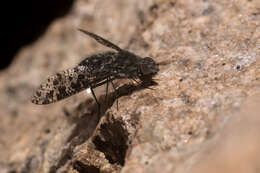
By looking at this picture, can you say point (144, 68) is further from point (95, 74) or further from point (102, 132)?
point (102, 132)

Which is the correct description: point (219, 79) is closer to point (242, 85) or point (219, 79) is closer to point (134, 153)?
point (242, 85)

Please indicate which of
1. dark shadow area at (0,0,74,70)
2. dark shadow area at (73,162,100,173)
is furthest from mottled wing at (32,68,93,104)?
dark shadow area at (0,0,74,70)

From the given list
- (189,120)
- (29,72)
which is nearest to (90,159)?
(189,120)

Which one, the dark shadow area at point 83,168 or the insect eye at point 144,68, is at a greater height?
the insect eye at point 144,68

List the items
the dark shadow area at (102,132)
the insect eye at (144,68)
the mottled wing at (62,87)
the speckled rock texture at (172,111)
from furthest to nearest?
1. the mottled wing at (62,87)
2. the insect eye at (144,68)
3. the dark shadow area at (102,132)
4. the speckled rock texture at (172,111)

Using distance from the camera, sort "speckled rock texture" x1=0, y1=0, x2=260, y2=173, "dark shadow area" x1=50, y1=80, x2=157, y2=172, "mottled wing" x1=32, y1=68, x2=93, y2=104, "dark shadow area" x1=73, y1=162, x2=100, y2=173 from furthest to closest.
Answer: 1. "mottled wing" x1=32, y1=68, x2=93, y2=104
2. "dark shadow area" x1=73, y1=162, x2=100, y2=173
3. "dark shadow area" x1=50, y1=80, x2=157, y2=172
4. "speckled rock texture" x1=0, y1=0, x2=260, y2=173

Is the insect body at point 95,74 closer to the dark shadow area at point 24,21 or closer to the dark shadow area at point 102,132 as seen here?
the dark shadow area at point 102,132

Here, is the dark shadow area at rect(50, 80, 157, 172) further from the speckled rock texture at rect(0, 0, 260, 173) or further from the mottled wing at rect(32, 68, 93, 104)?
the mottled wing at rect(32, 68, 93, 104)

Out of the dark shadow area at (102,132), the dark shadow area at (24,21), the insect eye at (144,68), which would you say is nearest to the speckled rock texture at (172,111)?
the dark shadow area at (102,132)
